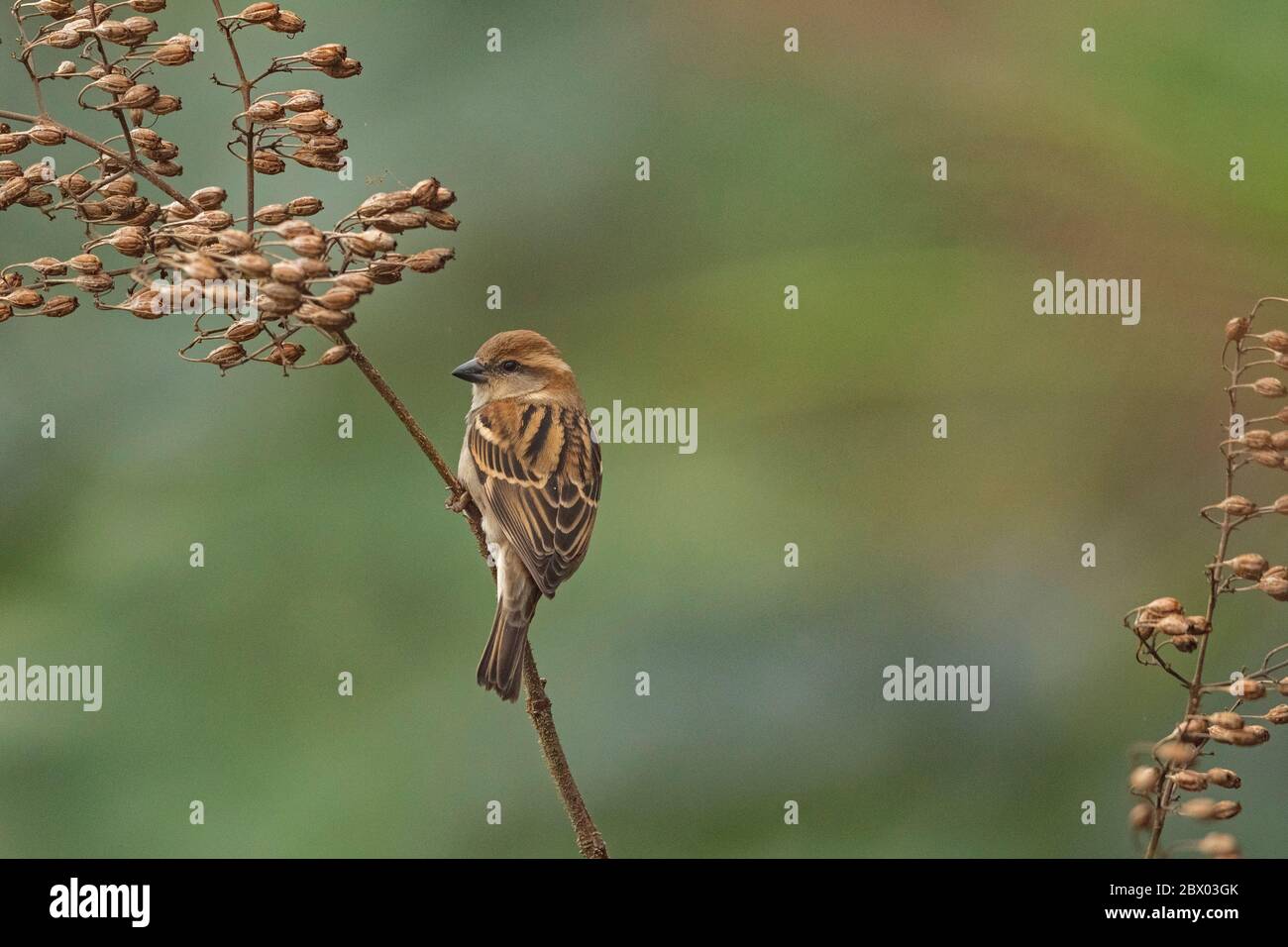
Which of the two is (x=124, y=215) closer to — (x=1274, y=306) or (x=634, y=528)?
(x=634, y=528)

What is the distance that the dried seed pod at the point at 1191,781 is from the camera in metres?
1.15

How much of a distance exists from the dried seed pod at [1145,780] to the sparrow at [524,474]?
0.92 meters

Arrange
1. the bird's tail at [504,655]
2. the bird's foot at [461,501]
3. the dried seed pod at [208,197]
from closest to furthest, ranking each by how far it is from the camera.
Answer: the dried seed pod at [208,197] → the bird's foot at [461,501] → the bird's tail at [504,655]

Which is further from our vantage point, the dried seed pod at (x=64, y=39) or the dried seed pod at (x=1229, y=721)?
the dried seed pod at (x=64, y=39)

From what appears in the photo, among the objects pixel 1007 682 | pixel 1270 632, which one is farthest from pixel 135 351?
pixel 1270 632

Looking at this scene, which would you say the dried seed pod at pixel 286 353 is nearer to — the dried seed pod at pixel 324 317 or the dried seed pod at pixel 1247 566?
the dried seed pod at pixel 324 317

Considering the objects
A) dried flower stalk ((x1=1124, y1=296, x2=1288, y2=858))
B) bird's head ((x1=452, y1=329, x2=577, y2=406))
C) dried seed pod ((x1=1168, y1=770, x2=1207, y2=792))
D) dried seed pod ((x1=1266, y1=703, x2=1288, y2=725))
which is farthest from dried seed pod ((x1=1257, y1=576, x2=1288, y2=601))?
bird's head ((x1=452, y1=329, x2=577, y2=406))

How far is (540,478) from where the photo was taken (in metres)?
2.27

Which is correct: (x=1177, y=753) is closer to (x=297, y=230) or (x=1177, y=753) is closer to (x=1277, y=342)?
(x=1277, y=342)

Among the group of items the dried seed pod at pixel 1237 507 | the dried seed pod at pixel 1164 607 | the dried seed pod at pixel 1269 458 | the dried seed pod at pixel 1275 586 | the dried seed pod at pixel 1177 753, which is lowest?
the dried seed pod at pixel 1177 753

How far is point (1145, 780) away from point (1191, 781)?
0.04m

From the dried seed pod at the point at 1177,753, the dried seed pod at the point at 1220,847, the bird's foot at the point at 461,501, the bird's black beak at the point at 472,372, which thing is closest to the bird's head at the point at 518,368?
the bird's black beak at the point at 472,372

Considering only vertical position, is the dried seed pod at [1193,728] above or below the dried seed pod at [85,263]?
below

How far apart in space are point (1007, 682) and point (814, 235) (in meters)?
1.37
